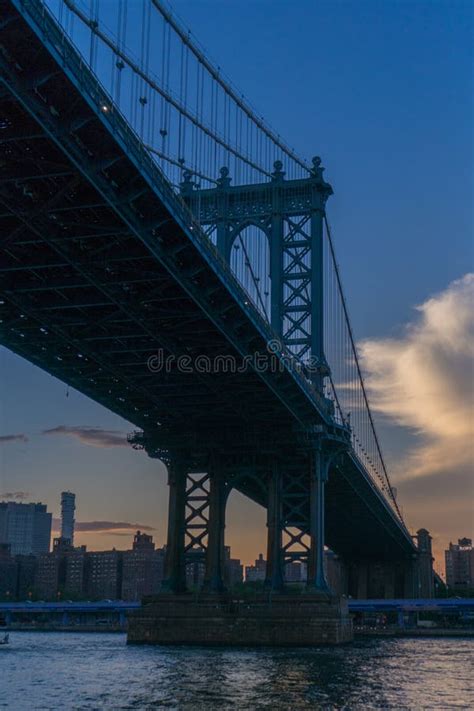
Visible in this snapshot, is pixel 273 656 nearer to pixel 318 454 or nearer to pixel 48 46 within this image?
pixel 318 454

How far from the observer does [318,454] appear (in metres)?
68.6

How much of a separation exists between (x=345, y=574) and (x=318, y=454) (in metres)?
112

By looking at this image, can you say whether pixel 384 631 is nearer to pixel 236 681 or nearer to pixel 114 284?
pixel 236 681

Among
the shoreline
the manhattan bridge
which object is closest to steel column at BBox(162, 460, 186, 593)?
the manhattan bridge

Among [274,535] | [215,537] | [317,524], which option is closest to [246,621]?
[215,537]

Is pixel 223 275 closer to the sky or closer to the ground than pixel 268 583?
closer to the sky

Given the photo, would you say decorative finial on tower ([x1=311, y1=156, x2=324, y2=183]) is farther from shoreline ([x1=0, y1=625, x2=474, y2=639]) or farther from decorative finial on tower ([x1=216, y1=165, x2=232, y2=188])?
shoreline ([x1=0, y1=625, x2=474, y2=639])

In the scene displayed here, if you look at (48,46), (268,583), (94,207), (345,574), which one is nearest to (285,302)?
(268,583)

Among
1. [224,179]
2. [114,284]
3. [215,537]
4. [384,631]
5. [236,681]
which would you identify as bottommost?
[236,681]

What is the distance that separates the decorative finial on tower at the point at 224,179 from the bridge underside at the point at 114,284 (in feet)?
56.1

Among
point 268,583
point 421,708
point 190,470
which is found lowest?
point 421,708

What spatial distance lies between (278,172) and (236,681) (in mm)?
41326

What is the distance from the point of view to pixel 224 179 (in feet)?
245

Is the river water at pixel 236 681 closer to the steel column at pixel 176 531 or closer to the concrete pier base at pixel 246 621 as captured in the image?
the concrete pier base at pixel 246 621
